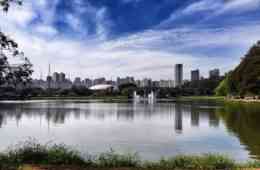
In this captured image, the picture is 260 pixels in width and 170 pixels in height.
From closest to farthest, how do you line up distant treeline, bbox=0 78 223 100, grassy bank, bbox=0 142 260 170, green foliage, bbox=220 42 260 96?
grassy bank, bbox=0 142 260 170
green foliage, bbox=220 42 260 96
distant treeline, bbox=0 78 223 100

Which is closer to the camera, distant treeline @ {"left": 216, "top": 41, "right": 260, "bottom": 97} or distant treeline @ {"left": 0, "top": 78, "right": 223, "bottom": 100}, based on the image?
distant treeline @ {"left": 216, "top": 41, "right": 260, "bottom": 97}

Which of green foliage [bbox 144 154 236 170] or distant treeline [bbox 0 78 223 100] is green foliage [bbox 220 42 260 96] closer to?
distant treeline [bbox 0 78 223 100]

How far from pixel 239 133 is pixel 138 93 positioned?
505ft

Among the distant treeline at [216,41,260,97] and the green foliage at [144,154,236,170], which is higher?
the distant treeline at [216,41,260,97]

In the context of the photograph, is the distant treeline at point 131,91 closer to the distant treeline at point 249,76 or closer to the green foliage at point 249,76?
the distant treeline at point 249,76

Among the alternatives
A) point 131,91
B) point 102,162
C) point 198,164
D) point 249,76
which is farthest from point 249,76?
point 131,91

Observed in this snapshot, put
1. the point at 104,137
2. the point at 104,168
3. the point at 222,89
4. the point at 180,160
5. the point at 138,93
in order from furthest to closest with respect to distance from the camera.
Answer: the point at 138,93 → the point at 222,89 → the point at 104,137 → the point at 180,160 → the point at 104,168

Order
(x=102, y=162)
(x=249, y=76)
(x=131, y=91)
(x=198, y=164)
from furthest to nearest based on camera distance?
(x=131, y=91) → (x=249, y=76) → (x=102, y=162) → (x=198, y=164)

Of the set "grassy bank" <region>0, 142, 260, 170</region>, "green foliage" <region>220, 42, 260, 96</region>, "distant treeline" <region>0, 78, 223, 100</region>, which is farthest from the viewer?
"distant treeline" <region>0, 78, 223, 100</region>

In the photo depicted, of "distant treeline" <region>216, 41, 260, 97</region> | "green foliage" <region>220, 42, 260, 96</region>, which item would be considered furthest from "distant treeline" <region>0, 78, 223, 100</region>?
"green foliage" <region>220, 42, 260, 96</region>

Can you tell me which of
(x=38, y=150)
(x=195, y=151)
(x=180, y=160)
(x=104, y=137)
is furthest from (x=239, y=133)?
(x=38, y=150)

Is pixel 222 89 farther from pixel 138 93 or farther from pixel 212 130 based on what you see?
pixel 212 130

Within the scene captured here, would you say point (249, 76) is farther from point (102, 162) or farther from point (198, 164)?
point (102, 162)

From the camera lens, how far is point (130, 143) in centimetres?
1856
